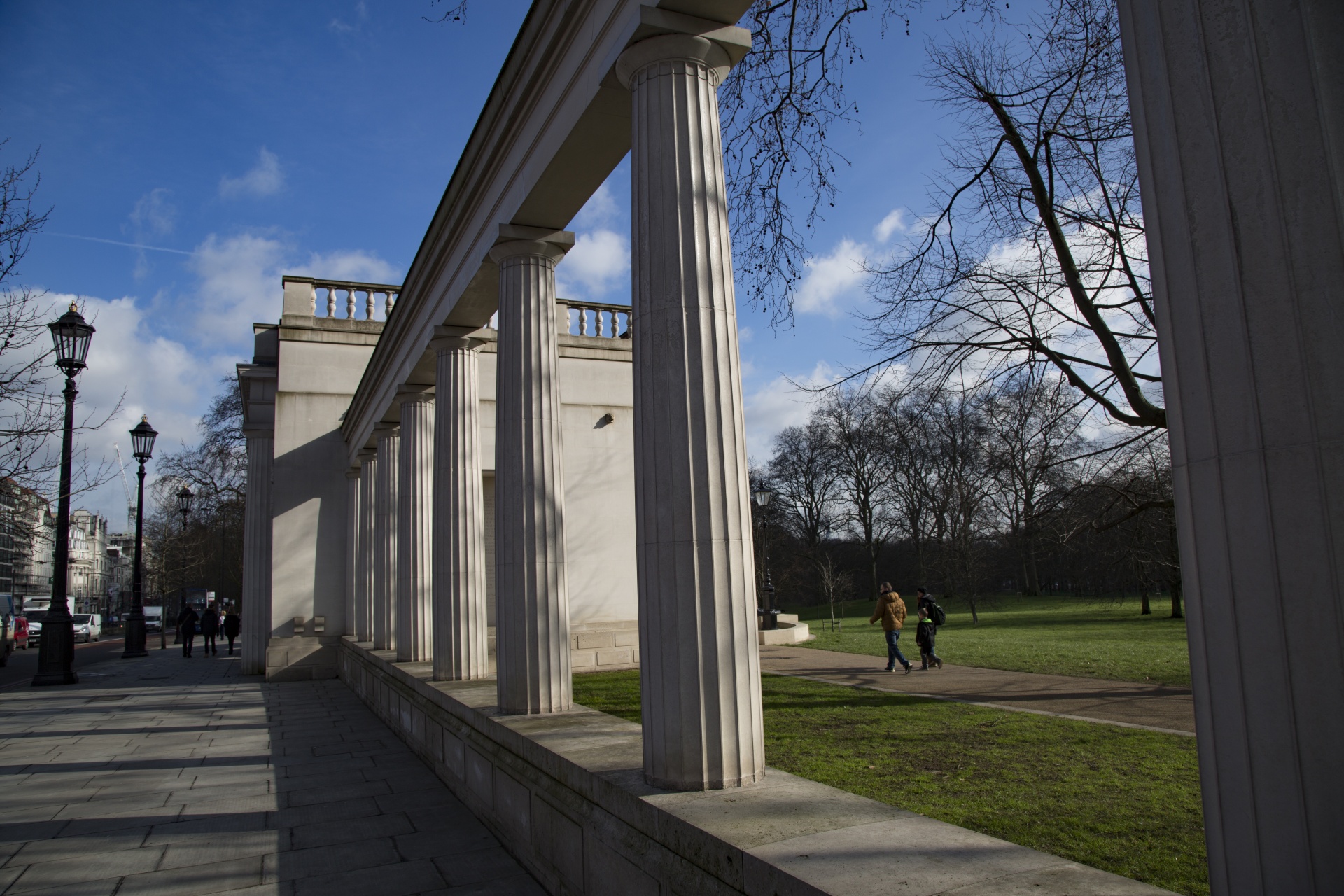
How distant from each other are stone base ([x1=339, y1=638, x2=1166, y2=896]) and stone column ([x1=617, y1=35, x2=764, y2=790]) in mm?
335

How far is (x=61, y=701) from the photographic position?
15922mm

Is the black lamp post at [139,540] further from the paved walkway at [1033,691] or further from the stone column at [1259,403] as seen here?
the stone column at [1259,403]

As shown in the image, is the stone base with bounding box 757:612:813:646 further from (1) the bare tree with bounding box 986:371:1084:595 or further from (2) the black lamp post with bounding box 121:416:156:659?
(2) the black lamp post with bounding box 121:416:156:659

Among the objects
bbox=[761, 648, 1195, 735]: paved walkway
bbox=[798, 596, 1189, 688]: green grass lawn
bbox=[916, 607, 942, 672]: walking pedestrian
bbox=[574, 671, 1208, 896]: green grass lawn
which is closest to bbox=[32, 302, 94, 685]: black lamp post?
bbox=[574, 671, 1208, 896]: green grass lawn

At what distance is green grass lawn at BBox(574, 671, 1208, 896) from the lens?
5.06 meters

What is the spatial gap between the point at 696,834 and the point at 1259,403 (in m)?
2.69

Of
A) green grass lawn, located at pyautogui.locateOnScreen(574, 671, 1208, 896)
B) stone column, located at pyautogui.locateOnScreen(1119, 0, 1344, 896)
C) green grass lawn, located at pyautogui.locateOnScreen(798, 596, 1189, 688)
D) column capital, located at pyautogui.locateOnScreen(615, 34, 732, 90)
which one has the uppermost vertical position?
column capital, located at pyautogui.locateOnScreen(615, 34, 732, 90)

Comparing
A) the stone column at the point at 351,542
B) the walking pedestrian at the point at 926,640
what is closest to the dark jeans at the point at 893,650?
the walking pedestrian at the point at 926,640

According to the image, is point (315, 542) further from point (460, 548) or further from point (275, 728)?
point (460, 548)

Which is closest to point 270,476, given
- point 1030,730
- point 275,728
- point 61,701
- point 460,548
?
point 61,701

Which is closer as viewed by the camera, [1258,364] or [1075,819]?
[1258,364]

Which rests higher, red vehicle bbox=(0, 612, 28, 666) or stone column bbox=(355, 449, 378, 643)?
stone column bbox=(355, 449, 378, 643)

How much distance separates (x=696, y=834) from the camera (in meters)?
3.52

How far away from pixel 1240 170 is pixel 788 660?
17.0 m
